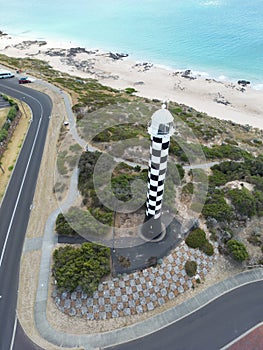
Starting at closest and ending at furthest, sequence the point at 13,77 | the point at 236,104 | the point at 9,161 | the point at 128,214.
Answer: the point at 128,214 → the point at 9,161 → the point at 13,77 → the point at 236,104

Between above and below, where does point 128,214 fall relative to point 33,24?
below

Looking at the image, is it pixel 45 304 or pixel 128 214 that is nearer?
pixel 45 304

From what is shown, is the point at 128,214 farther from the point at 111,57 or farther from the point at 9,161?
the point at 111,57

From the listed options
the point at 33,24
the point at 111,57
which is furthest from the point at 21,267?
the point at 33,24

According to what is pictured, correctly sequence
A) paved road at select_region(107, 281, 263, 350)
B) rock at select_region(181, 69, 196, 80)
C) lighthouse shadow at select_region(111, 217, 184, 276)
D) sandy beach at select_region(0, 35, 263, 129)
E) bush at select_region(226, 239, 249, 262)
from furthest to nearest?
rock at select_region(181, 69, 196, 80), sandy beach at select_region(0, 35, 263, 129), bush at select_region(226, 239, 249, 262), lighthouse shadow at select_region(111, 217, 184, 276), paved road at select_region(107, 281, 263, 350)

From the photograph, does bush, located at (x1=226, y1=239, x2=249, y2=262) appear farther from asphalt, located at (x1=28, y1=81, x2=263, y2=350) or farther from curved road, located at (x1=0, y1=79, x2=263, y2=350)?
curved road, located at (x1=0, y1=79, x2=263, y2=350)

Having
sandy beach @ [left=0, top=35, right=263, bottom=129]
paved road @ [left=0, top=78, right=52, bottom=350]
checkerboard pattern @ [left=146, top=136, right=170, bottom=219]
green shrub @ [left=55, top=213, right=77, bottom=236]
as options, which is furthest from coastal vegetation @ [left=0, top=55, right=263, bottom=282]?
sandy beach @ [left=0, top=35, right=263, bottom=129]
